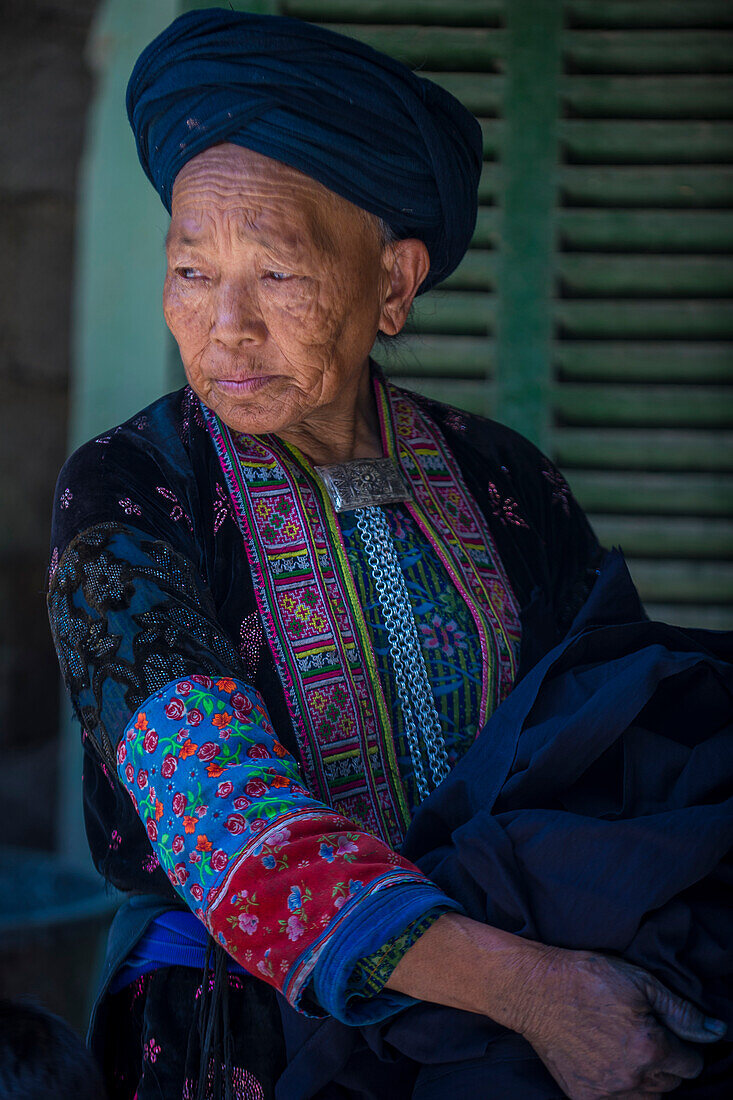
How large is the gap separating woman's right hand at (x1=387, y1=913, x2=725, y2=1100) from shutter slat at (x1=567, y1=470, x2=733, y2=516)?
172cm

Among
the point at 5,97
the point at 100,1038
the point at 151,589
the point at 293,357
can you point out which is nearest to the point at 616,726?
the point at 151,589

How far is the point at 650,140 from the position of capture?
277 cm

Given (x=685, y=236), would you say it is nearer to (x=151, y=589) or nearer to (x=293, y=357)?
(x=293, y=357)

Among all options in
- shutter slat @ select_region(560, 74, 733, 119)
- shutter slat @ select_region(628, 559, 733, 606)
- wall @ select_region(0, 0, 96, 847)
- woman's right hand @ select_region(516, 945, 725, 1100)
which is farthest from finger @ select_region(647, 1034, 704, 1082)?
wall @ select_region(0, 0, 96, 847)

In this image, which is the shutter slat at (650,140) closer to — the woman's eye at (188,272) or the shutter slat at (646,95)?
the shutter slat at (646,95)

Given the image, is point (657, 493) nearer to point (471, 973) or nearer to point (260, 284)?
point (260, 284)

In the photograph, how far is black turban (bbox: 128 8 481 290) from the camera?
1.60 metres

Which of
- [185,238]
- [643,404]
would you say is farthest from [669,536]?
[185,238]

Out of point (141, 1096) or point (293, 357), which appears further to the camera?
point (293, 357)

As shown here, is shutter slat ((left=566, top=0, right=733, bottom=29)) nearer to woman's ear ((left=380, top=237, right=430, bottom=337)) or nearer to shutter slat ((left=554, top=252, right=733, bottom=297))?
shutter slat ((left=554, top=252, right=733, bottom=297))

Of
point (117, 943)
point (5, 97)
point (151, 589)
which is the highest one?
point (5, 97)

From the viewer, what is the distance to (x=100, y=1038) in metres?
1.65

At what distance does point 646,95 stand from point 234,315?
5.18ft

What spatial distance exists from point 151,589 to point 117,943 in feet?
1.70
